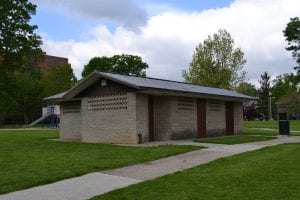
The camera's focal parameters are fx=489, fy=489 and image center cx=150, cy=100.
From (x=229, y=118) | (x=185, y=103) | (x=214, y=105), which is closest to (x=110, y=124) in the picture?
(x=185, y=103)

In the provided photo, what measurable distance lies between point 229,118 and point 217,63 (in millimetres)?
21445

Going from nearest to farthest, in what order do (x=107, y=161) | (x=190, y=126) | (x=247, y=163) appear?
(x=247, y=163) → (x=107, y=161) → (x=190, y=126)

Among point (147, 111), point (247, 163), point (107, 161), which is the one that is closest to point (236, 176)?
point (247, 163)

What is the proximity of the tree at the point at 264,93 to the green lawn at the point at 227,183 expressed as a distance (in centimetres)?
9663

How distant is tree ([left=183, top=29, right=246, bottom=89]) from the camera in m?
49.6

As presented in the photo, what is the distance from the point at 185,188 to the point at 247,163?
414cm

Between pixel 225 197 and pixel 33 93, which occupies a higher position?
pixel 33 93

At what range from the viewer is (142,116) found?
22109 millimetres

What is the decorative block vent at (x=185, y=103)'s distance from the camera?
24.0m

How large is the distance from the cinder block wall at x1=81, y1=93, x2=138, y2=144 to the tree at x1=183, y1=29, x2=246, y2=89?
26365 mm

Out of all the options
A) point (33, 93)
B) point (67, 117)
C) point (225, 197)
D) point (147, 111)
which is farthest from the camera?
point (33, 93)

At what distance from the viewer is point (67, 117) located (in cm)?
2762

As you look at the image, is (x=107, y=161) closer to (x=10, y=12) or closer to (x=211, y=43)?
(x=10, y=12)

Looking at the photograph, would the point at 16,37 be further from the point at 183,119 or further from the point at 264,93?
the point at 264,93
